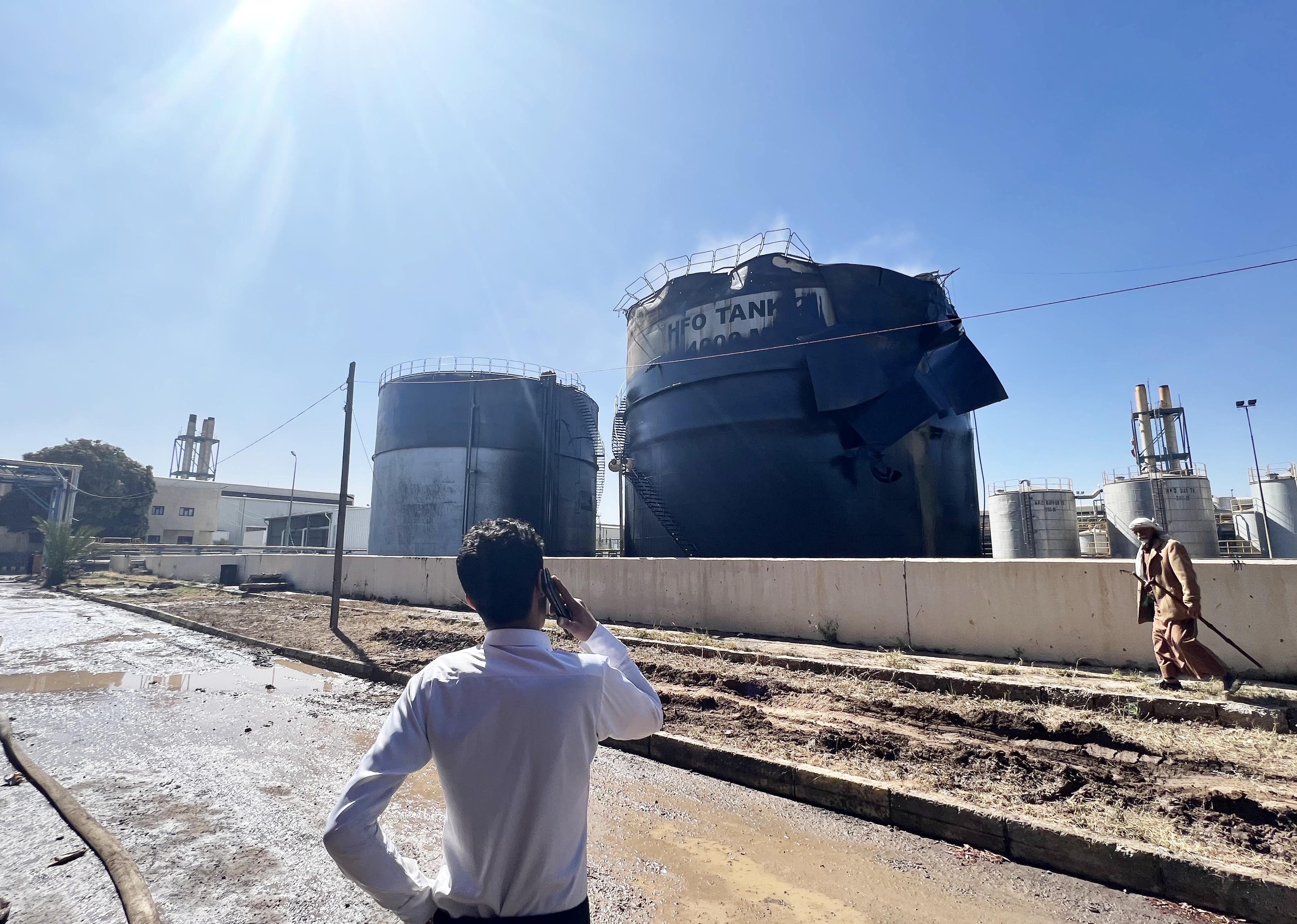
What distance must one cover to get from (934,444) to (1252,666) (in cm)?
1174

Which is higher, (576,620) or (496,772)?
(576,620)

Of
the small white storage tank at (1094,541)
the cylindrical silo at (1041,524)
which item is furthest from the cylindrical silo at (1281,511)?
the cylindrical silo at (1041,524)

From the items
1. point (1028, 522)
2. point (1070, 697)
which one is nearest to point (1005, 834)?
point (1070, 697)

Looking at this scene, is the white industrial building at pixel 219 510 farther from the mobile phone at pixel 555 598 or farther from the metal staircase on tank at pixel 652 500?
the mobile phone at pixel 555 598

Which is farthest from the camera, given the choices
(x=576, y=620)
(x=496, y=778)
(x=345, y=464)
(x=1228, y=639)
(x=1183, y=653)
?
(x=345, y=464)

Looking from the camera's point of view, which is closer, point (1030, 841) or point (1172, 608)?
point (1030, 841)

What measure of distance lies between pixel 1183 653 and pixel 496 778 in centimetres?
771

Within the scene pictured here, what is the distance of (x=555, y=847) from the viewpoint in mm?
1544

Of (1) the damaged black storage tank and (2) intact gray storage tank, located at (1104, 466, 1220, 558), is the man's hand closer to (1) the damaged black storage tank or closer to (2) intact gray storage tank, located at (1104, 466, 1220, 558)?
(1) the damaged black storage tank

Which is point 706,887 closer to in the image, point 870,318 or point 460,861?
point 460,861

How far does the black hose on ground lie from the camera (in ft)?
10.2

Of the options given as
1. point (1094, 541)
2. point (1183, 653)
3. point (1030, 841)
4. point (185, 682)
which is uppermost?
point (1094, 541)

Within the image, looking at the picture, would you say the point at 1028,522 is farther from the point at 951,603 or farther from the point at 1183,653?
the point at 1183,653

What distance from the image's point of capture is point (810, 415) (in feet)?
56.6
